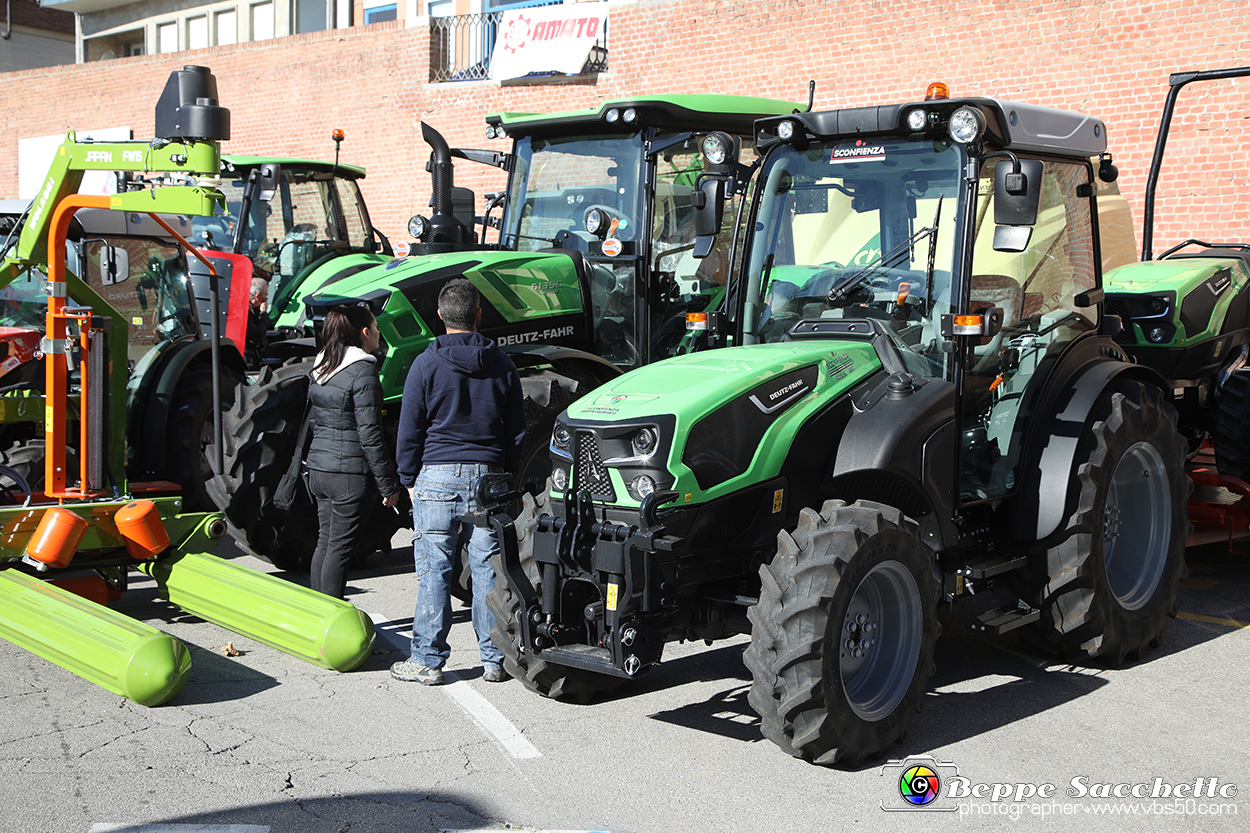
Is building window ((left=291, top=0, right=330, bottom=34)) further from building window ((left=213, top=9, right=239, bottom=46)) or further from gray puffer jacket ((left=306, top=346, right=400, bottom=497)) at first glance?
gray puffer jacket ((left=306, top=346, right=400, bottom=497))

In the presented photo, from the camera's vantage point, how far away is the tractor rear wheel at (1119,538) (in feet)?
18.0

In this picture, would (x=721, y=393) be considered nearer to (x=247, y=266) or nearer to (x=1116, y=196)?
(x=247, y=266)

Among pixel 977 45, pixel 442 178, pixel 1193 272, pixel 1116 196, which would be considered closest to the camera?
pixel 1193 272

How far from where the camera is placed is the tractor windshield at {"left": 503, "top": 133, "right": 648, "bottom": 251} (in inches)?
305

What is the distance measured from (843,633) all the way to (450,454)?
A: 6.82 ft

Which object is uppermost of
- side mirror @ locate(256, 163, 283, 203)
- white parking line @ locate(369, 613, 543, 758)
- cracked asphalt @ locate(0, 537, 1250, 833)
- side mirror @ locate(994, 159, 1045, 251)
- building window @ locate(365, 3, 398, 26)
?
building window @ locate(365, 3, 398, 26)

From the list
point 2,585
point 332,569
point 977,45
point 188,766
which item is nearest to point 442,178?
point 332,569

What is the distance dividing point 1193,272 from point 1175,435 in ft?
6.05

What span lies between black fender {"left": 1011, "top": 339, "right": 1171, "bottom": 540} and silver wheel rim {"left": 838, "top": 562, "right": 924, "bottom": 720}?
1100mm

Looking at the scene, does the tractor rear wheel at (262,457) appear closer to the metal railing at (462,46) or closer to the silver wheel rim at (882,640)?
the silver wheel rim at (882,640)

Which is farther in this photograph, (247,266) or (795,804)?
(247,266)

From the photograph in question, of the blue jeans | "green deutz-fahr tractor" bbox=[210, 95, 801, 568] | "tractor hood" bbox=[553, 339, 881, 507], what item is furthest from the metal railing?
"tractor hood" bbox=[553, 339, 881, 507]

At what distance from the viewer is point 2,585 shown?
18.7 feet

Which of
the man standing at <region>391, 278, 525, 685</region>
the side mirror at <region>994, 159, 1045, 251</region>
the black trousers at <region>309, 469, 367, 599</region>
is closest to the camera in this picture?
the side mirror at <region>994, 159, 1045, 251</region>
